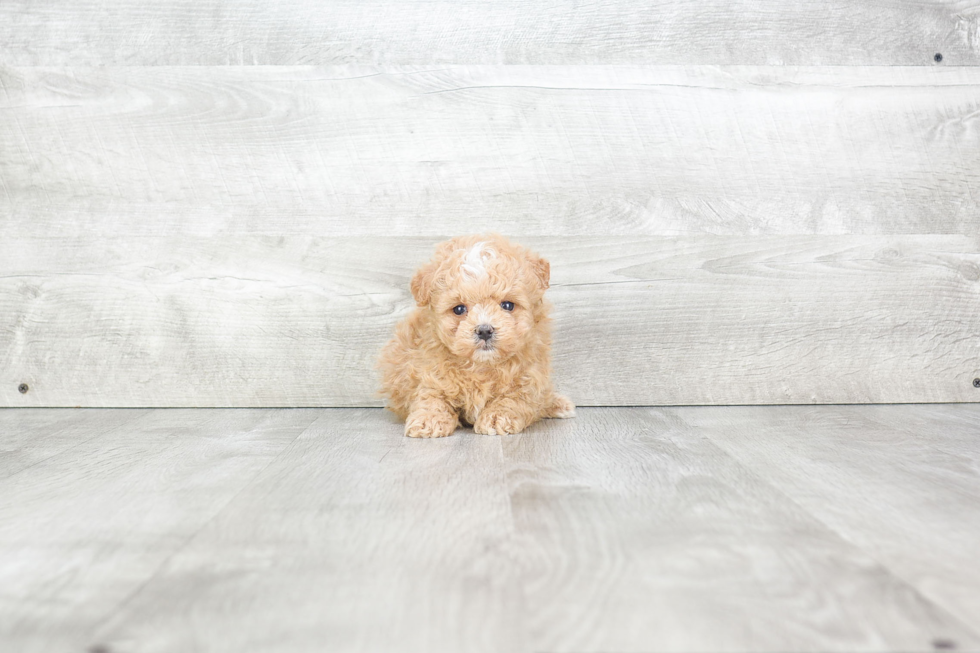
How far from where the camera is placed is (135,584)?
0.77 metres

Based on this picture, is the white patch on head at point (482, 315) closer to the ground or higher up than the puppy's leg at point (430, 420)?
higher up

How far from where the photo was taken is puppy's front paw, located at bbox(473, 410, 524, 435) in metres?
1.51

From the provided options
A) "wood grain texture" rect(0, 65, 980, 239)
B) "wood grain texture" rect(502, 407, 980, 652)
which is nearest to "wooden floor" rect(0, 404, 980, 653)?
"wood grain texture" rect(502, 407, 980, 652)

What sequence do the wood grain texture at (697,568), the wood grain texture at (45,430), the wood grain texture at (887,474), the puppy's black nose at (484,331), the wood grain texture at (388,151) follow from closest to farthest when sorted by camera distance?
1. the wood grain texture at (697,568)
2. the wood grain texture at (887,474)
3. the wood grain texture at (45,430)
4. the puppy's black nose at (484,331)
5. the wood grain texture at (388,151)

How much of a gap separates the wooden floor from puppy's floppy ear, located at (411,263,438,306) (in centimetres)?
28

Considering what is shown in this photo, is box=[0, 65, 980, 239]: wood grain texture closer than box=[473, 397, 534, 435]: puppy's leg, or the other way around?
box=[473, 397, 534, 435]: puppy's leg

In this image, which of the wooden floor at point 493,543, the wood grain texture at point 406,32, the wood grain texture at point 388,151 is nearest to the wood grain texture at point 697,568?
the wooden floor at point 493,543

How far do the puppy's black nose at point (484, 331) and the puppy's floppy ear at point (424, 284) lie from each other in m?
0.14

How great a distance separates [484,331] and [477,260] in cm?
14

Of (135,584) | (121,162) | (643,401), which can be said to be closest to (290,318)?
(121,162)

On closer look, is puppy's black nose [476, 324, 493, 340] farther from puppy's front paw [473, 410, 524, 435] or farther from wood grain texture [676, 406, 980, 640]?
wood grain texture [676, 406, 980, 640]

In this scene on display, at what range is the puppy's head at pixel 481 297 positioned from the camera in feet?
4.74

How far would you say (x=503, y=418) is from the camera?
1520 mm

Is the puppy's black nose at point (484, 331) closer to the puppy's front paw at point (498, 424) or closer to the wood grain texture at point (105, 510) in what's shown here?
the puppy's front paw at point (498, 424)
